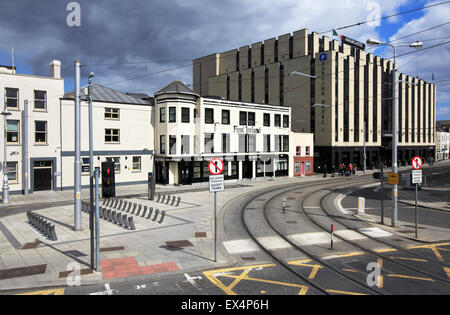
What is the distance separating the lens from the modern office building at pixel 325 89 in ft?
190

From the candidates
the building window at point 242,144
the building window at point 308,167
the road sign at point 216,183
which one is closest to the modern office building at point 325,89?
the building window at point 308,167

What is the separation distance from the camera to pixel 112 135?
36750 millimetres

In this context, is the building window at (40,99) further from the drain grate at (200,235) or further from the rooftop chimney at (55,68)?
the drain grate at (200,235)

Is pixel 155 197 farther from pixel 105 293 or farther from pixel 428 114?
pixel 428 114

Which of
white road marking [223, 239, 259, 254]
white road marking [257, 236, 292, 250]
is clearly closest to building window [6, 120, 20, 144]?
white road marking [223, 239, 259, 254]

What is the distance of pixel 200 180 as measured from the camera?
39656 mm

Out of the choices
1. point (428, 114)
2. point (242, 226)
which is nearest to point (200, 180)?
point (242, 226)

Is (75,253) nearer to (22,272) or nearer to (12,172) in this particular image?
(22,272)

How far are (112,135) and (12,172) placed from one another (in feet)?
33.1

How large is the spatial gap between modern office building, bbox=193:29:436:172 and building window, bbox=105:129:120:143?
26707mm

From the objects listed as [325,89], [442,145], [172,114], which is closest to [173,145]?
[172,114]

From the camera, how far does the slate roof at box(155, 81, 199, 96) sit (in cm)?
3724

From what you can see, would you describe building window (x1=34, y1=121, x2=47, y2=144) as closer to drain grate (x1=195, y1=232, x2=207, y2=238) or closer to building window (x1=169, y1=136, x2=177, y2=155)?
building window (x1=169, y1=136, x2=177, y2=155)

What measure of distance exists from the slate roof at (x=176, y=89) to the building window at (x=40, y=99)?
11499mm
